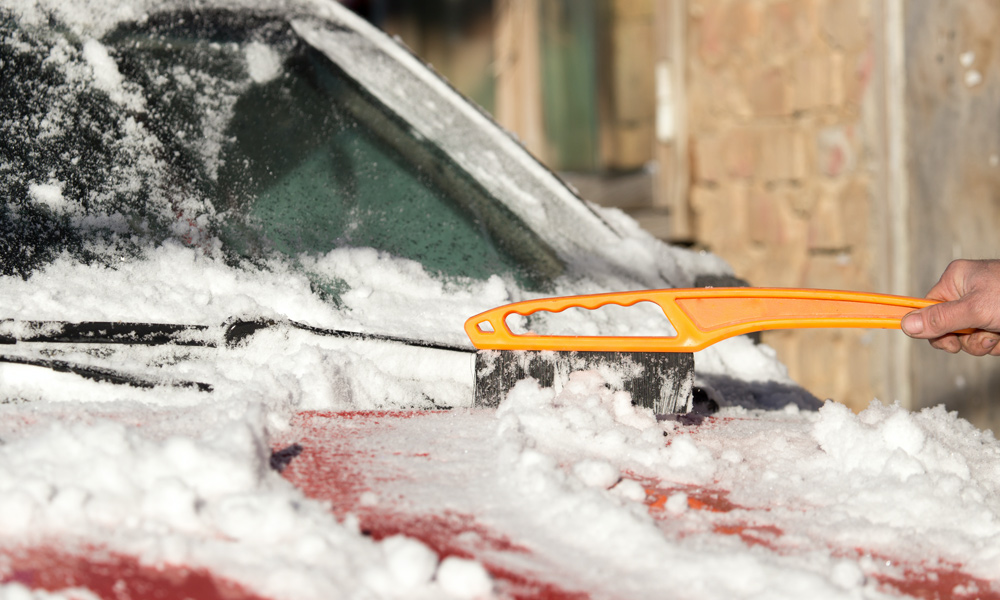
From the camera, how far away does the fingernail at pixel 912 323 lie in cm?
133

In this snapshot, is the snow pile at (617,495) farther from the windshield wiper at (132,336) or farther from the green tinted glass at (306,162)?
the green tinted glass at (306,162)

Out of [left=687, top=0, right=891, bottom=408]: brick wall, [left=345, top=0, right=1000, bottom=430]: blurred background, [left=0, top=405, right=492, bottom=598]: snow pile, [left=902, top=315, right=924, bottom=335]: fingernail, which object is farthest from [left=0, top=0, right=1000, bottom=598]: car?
[left=687, top=0, right=891, bottom=408]: brick wall

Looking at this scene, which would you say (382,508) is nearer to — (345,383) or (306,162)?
(345,383)

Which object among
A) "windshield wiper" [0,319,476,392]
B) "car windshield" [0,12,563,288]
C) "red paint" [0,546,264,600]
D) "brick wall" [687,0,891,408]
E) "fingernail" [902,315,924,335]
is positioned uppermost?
"brick wall" [687,0,891,408]

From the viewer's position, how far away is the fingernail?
133 centimetres

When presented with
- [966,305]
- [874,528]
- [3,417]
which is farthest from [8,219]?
[966,305]

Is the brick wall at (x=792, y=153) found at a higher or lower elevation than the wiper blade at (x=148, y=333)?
higher

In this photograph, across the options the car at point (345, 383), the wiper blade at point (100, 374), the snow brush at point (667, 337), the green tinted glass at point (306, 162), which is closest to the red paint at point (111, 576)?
the car at point (345, 383)

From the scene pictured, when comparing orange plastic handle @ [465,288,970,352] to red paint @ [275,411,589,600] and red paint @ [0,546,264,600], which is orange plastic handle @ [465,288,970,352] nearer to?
red paint @ [275,411,589,600]

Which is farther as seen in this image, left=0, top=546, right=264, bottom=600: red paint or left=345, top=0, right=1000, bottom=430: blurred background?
left=345, top=0, right=1000, bottom=430: blurred background

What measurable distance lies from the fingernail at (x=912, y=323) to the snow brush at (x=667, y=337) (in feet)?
0.14

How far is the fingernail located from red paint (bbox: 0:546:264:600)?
3.39ft

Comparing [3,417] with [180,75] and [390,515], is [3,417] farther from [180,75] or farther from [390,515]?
[180,75]

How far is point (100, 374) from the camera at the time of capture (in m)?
1.14
